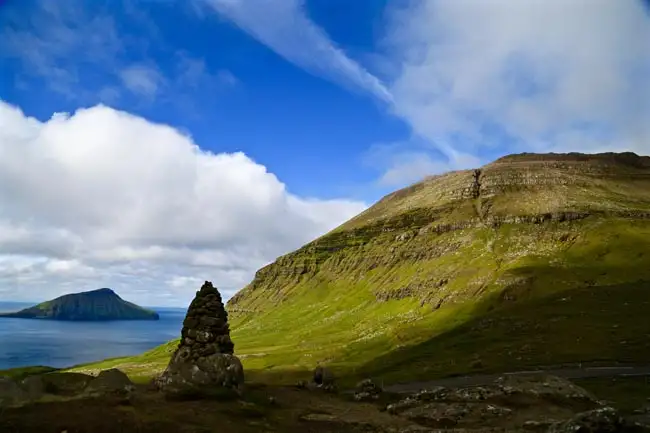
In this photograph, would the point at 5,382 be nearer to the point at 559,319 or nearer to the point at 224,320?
the point at 224,320

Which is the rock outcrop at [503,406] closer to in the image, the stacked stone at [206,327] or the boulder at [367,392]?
the boulder at [367,392]

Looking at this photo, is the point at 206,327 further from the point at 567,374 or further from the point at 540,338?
the point at 540,338

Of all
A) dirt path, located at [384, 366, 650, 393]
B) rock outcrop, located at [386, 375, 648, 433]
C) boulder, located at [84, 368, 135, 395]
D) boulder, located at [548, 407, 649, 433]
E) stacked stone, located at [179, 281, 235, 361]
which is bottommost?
dirt path, located at [384, 366, 650, 393]

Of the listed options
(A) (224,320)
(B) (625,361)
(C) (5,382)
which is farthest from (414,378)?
(C) (5,382)

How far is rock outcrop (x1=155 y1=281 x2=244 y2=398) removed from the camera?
52812mm

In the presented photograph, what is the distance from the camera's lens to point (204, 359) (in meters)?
58.0

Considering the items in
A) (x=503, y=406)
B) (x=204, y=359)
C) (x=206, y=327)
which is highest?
(x=206, y=327)

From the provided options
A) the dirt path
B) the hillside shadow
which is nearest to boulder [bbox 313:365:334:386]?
the dirt path

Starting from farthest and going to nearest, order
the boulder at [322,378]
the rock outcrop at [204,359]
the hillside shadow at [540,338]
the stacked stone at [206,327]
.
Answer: the hillside shadow at [540,338] → the boulder at [322,378] → the stacked stone at [206,327] → the rock outcrop at [204,359]

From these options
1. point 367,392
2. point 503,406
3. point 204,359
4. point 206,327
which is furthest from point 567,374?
point 204,359

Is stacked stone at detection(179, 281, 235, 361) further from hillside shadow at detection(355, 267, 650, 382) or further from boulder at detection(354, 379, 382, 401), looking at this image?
hillside shadow at detection(355, 267, 650, 382)

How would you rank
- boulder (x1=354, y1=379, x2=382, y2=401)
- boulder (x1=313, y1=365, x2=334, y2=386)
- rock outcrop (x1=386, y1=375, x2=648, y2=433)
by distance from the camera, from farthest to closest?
1. boulder (x1=313, y1=365, x2=334, y2=386)
2. boulder (x1=354, y1=379, x2=382, y2=401)
3. rock outcrop (x1=386, y1=375, x2=648, y2=433)

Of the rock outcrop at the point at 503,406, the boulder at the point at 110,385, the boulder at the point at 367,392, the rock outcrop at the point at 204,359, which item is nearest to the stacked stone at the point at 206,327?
the rock outcrop at the point at 204,359

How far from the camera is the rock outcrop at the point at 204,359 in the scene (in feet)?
173
